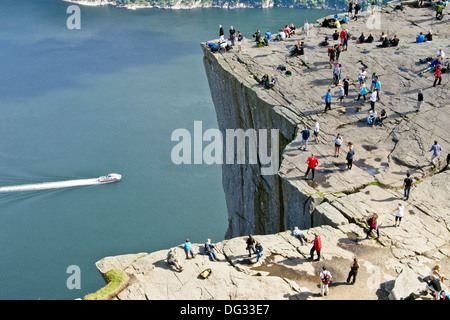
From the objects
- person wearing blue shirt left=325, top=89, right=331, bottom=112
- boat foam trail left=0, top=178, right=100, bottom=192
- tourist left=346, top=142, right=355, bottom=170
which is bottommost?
boat foam trail left=0, top=178, right=100, bottom=192

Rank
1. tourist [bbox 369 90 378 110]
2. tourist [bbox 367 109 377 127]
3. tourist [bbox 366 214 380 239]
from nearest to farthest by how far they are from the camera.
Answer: tourist [bbox 366 214 380 239] < tourist [bbox 367 109 377 127] < tourist [bbox 369 90 378 110]

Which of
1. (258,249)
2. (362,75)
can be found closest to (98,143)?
(362,75)

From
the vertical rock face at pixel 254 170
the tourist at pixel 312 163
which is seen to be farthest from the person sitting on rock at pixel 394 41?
the tourist at pixel 312 163

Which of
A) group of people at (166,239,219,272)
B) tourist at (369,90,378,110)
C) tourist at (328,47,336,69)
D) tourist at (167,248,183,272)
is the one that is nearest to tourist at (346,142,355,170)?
tourist at (369,90,378,110)

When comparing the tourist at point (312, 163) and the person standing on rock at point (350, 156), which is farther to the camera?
the person standing on rock at point (350, 156)

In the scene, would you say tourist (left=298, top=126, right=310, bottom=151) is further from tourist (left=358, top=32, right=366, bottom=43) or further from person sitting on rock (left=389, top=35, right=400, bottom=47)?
person sitting on rock (left=389, top=35, right=400, bottom=47)

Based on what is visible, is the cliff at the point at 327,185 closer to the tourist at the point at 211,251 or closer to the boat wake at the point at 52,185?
the tourist at the point at 211,251

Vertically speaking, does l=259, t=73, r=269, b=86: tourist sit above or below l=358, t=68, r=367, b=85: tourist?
below
